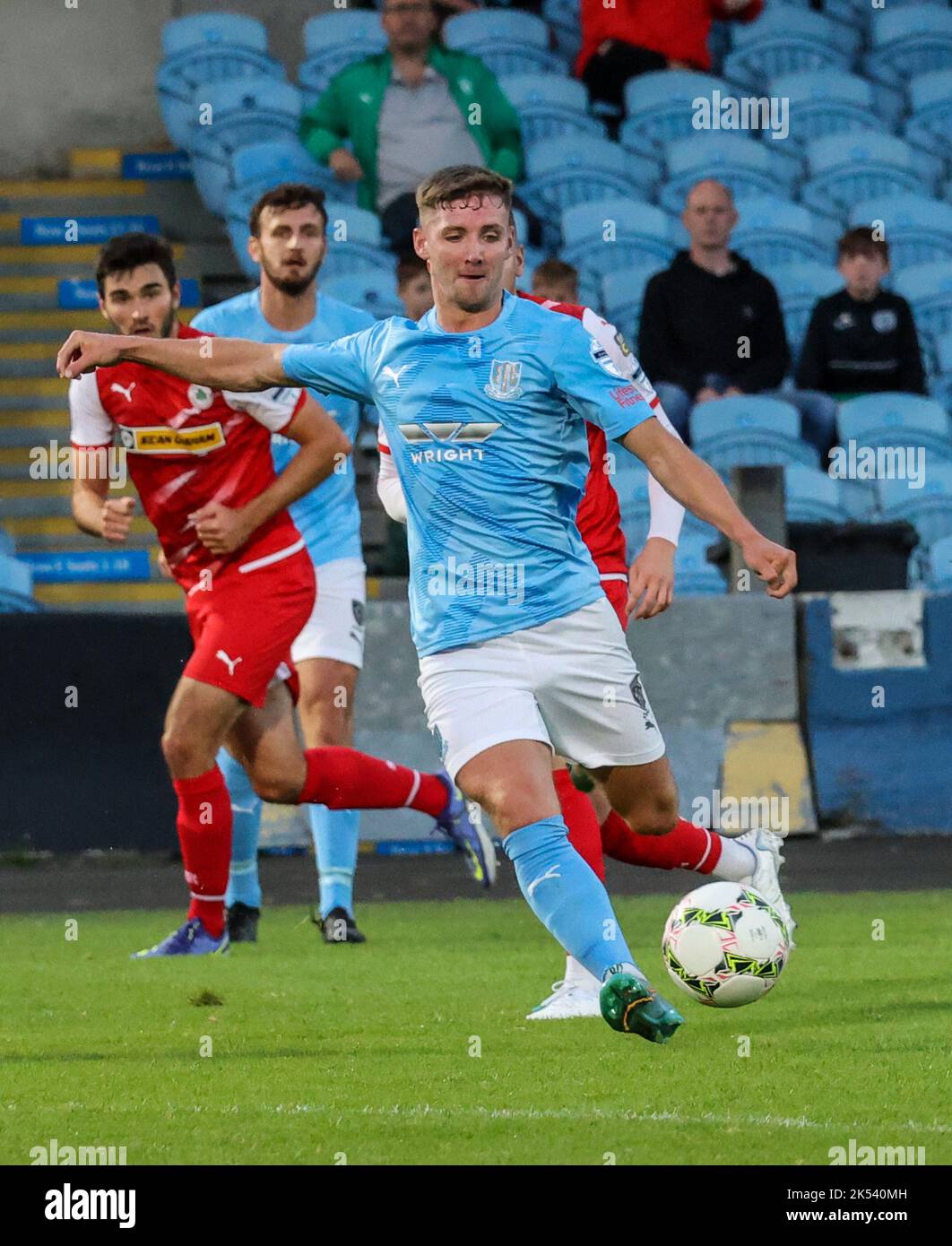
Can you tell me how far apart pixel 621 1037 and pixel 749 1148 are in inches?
65.1

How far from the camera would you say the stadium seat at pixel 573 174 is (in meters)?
16.6

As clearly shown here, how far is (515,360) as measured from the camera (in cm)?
565

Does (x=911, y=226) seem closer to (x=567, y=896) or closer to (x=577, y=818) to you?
(x=577, y=818)

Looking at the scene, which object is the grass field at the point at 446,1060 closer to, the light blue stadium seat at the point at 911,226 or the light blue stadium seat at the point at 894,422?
the light blue stadium seat at the point at 894,422

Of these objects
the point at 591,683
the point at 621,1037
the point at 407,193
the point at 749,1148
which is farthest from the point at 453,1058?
the point at 407,193

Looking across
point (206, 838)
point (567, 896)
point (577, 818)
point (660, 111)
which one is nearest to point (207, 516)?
point (206, 838)

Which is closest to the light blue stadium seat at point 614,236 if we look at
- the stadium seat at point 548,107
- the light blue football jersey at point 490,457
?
the stadium seat at point 548,107

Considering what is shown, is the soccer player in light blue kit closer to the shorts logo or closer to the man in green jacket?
the shorts logo

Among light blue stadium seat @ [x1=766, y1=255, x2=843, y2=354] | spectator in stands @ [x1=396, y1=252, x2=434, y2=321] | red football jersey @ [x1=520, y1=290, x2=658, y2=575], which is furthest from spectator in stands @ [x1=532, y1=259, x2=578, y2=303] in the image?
red football jersey @ [x1=520, y1=290, x2=658, y2=575]

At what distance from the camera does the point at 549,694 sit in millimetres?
5703

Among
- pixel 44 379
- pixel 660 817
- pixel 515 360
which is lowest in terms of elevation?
pixel 660 817

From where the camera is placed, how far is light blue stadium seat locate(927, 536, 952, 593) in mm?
13703

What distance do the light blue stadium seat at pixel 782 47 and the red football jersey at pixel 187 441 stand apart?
1094cm
